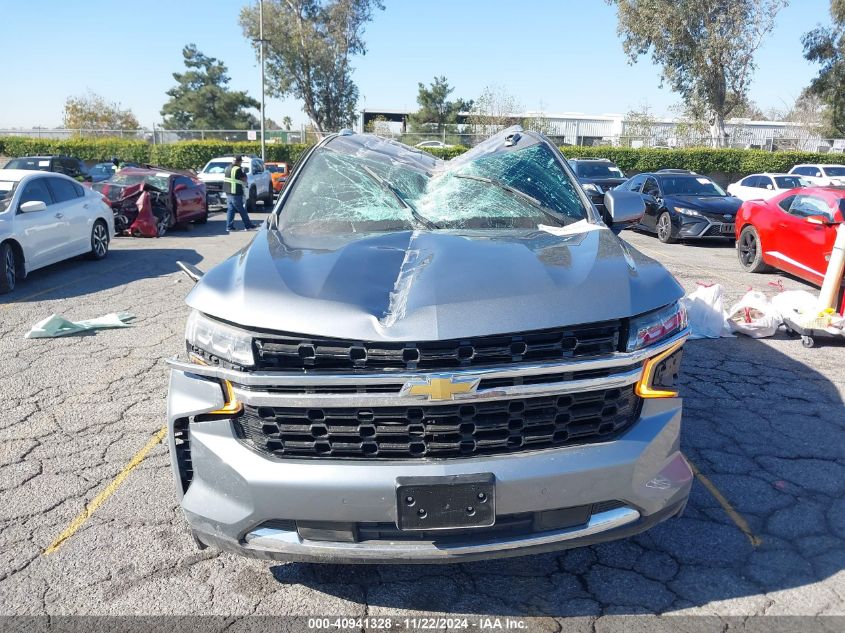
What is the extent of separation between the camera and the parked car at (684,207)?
1362 cm

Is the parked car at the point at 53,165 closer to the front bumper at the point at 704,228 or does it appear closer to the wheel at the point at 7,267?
the wheel at the point at 7,267

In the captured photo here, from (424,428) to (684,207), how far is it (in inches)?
517

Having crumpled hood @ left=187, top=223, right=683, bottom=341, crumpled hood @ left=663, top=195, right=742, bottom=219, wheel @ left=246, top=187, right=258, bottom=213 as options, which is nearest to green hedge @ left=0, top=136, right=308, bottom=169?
→ wheel @ left=246, top=187, right=258, bottom=213

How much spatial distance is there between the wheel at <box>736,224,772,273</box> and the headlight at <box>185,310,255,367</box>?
961 cm

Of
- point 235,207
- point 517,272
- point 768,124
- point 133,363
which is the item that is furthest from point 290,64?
point 517,272

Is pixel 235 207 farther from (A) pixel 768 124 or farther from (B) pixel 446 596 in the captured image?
(A) pixel 768 124

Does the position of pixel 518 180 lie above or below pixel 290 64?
below

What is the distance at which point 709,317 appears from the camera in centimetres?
653

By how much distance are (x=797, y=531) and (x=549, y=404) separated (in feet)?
5.73

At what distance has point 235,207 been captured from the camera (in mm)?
15320

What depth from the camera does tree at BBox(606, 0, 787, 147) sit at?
110 feet

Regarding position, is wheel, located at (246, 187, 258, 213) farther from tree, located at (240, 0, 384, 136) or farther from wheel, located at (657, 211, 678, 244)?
tree, located at (240, 0, 384, 136)

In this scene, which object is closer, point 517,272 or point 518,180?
point 517,272

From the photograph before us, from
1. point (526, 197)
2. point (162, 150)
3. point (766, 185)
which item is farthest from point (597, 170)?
point (162, 150)
